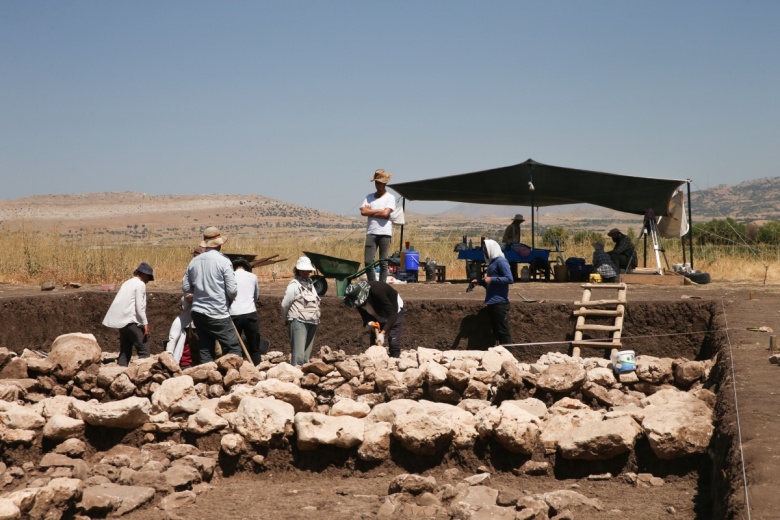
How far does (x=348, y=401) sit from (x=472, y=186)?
10505 mm

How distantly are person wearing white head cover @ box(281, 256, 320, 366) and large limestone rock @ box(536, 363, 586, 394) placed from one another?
2.52 meters

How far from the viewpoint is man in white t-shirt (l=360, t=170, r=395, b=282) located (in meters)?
12.6

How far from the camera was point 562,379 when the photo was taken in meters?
8.34

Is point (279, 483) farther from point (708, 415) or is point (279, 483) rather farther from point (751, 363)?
point (751, 363)

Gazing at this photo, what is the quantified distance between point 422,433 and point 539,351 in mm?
5426

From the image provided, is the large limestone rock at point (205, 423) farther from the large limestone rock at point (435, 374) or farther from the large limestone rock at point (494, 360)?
the large limestone rock at point (494, 360)

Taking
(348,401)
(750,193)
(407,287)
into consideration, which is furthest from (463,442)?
(750,193)

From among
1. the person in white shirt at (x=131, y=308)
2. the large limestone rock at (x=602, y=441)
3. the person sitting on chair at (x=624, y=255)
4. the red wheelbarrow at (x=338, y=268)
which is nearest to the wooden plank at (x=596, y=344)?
the red wheelbarrow at (x=338, y=268)

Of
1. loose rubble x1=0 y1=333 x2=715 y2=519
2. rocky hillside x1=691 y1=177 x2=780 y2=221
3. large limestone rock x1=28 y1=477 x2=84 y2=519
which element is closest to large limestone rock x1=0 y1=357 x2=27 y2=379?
loose rubble x1=0 y1=333 x2=715 y2=519

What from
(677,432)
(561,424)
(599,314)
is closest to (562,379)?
(561,424)

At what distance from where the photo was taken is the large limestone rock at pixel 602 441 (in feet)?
21.4

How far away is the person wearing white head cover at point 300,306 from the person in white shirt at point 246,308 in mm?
474

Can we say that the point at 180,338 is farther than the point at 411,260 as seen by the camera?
No

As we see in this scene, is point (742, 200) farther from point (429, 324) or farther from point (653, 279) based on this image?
point (429, 324)
